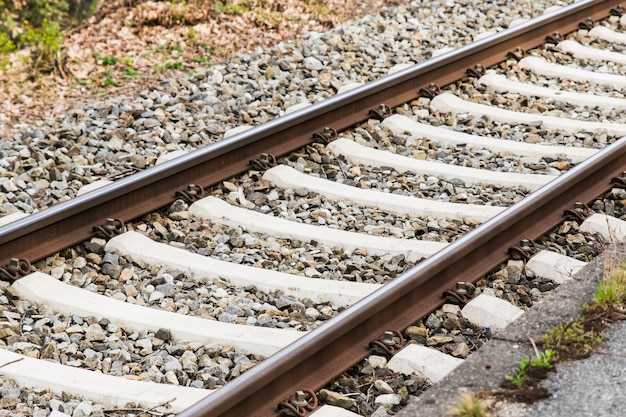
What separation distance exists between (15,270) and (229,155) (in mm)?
1691

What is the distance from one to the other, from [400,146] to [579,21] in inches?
138

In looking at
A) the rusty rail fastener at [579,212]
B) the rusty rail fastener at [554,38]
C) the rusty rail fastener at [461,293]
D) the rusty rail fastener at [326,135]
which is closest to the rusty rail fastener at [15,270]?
the rusty rail fastener at [461,293]

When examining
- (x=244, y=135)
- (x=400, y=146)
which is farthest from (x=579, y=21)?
(x=244, y=135)

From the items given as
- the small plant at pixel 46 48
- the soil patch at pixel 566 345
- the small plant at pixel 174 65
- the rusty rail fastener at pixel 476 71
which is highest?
the small plant at pixel 46 48

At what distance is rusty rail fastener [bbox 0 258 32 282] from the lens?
4824 millimetres

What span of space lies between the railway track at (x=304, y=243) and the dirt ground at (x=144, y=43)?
2034mm

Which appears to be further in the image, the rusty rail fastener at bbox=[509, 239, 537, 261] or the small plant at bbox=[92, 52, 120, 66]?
the small plant at bbox=[92, 52, 120, 66]

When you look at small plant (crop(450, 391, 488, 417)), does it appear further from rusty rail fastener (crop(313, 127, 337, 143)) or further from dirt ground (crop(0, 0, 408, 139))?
dirt ground (crop(0, 0, 408, 139))

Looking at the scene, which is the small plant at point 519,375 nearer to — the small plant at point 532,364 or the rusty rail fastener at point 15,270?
the small plant at point 532,364

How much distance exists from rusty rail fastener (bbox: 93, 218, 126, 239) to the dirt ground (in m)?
2.09

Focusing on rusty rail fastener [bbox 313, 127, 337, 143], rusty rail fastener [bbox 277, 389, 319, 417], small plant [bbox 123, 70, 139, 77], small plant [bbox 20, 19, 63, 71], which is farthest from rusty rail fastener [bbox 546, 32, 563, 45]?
rusty rail fastener [bbox 277, 389, 319, 417]

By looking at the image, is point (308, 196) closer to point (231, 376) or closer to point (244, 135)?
point (244, 135)

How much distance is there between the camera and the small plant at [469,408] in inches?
132

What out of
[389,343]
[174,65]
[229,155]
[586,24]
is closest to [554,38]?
[586,24]
